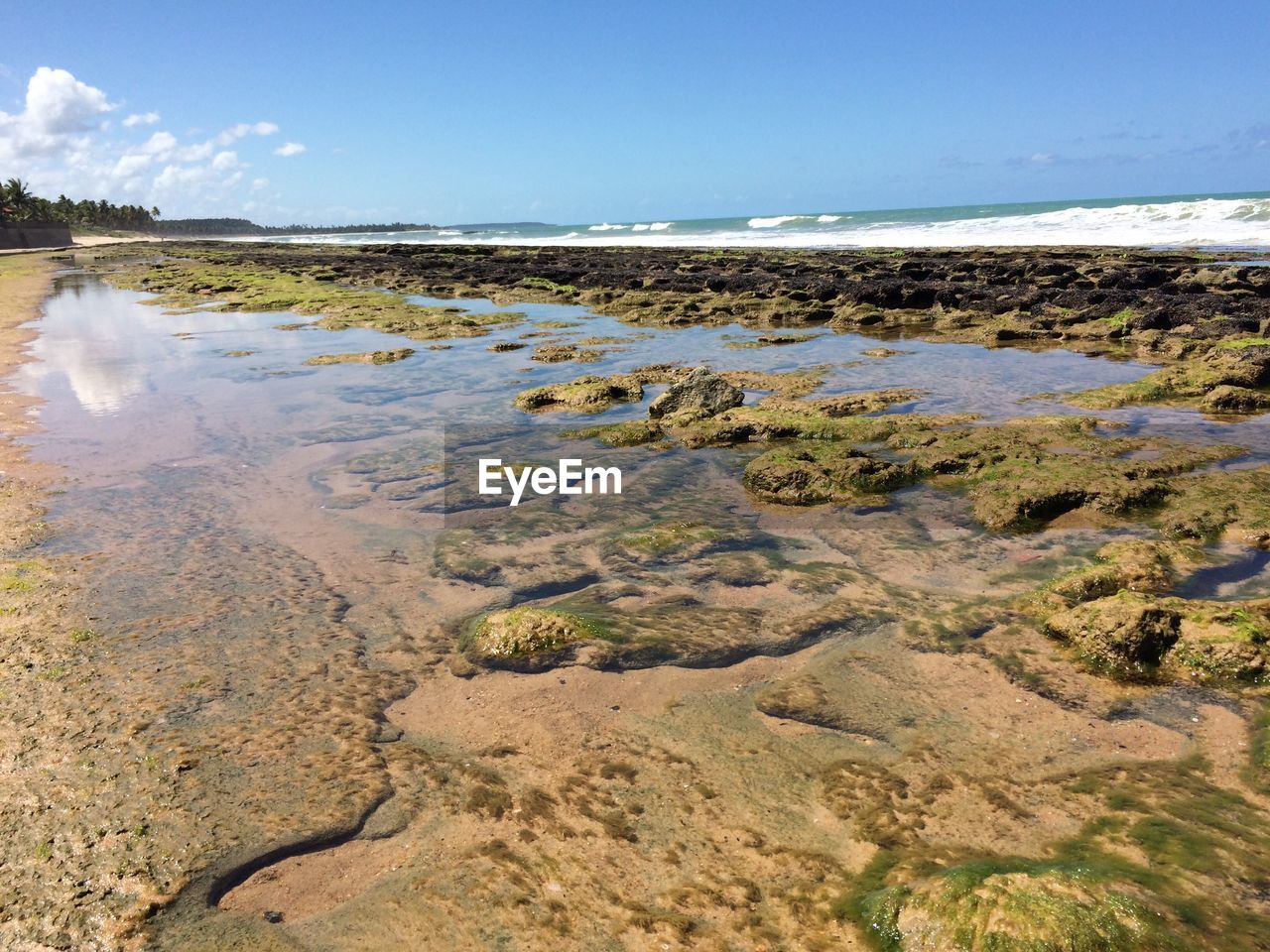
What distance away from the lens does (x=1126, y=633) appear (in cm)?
409

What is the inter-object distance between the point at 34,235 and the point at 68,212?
44.1 m

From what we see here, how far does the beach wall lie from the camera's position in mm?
74812

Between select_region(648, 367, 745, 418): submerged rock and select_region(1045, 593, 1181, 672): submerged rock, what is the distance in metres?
5.61

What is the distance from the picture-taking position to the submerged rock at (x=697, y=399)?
9.54 m

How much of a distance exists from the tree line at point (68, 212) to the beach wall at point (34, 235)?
2627 mm

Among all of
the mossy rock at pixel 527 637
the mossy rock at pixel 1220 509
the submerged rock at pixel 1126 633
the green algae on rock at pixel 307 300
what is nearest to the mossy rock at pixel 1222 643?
the submerged rock at pixel 1126 633

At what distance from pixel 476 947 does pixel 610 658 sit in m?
1.88

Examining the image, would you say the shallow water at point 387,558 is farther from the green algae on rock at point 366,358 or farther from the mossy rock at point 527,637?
the green algae on rock at point 366,358

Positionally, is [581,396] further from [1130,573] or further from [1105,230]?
[1105,230]

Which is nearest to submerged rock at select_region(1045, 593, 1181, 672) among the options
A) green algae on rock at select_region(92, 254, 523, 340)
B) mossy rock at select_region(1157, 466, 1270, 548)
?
mossy rock at select_region(1157, 466, 1270, 548)

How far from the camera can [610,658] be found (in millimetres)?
4332

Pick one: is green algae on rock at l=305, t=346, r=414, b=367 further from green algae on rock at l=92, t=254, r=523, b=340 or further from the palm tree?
the palm tree

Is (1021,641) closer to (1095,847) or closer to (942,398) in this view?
(1095,847)

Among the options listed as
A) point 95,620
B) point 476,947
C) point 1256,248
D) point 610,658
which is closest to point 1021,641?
point 610,658
